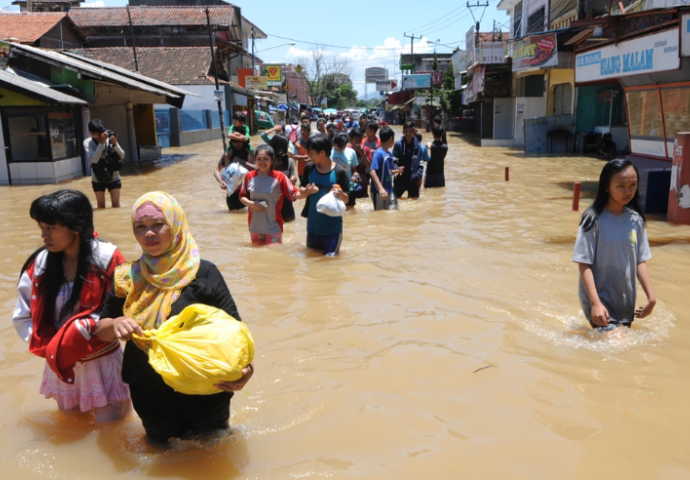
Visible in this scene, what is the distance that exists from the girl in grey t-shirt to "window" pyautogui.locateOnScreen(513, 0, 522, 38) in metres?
32.1

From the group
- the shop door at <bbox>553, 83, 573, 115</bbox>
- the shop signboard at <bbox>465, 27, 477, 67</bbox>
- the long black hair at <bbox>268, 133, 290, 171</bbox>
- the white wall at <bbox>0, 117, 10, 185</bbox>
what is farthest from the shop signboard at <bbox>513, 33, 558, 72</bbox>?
the white wall at <bbox>0, 117, 10, 185</bbox>

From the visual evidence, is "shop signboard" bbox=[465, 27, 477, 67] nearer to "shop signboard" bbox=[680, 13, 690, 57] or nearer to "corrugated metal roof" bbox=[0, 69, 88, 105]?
"corrugated metal roof" bbox=[0, 69, 88, 105]

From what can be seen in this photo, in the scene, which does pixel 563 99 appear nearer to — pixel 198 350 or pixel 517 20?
pixel 517 20

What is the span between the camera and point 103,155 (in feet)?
32.0

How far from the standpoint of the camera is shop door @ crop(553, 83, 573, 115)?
24.9m

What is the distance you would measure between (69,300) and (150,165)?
19558 mm

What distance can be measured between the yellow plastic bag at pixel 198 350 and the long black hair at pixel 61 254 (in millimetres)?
545

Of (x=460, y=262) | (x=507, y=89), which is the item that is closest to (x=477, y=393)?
(x=460, y=262)

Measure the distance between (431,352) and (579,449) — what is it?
4.86ft

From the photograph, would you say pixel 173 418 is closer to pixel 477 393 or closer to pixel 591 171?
pixel 477 393

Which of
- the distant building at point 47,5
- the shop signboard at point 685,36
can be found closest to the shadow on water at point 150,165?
the shop signboard at point 685,36

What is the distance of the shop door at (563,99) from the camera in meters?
24.9

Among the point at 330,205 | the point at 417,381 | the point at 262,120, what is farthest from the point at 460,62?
the point at 417,381

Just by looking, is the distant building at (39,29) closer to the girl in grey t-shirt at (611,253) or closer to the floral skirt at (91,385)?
the floral skirt at (91,385)
